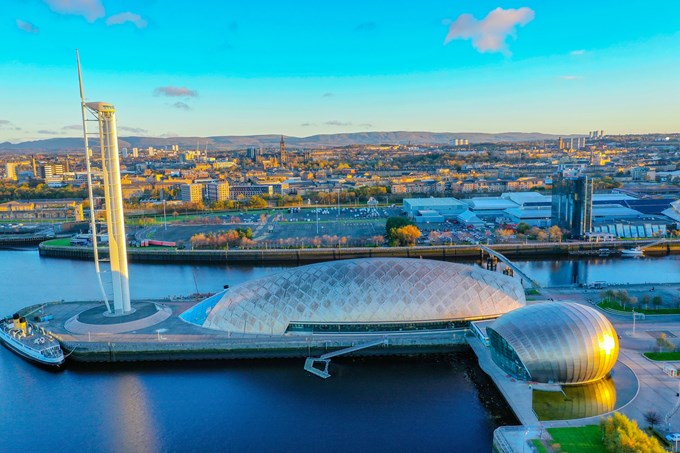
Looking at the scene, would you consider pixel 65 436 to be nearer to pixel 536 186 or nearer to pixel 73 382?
pixel 73 382

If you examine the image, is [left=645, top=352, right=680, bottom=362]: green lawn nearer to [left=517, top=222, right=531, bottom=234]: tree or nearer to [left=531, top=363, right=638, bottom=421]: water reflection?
[left=531, top=363, right=638, bottom=421]: water reflection

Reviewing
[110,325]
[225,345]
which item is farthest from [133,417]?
[110,325]

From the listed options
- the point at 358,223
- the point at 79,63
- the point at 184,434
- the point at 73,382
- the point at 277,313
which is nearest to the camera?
the point at 184,434

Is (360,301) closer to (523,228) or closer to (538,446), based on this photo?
(538,446)

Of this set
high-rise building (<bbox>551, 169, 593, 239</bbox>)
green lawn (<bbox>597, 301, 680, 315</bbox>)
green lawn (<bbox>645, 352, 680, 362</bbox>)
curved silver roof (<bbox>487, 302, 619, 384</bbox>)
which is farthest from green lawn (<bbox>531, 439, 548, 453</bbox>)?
high-rise building (<bbox>551, 169, 593, 239</bbox>)

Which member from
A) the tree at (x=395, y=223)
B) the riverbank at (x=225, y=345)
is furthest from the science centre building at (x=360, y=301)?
the tree at (x=395, y=223)

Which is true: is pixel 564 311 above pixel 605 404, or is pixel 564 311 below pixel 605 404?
above

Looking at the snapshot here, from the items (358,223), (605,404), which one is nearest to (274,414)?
(605,404)
